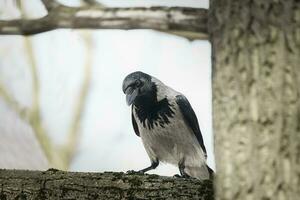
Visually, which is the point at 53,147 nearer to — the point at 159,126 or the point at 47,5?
the point at 159,126

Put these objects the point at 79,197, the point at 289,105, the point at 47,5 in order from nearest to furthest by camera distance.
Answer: the point at 289,105 < the point at 47,5 < the point at 79,197

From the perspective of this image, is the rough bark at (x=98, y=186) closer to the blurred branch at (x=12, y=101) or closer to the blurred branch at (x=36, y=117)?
the blurred branch at (x=36, y=117)

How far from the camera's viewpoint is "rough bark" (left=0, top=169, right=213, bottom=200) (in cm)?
160

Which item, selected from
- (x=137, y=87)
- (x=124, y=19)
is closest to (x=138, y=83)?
(x=137, y=87)

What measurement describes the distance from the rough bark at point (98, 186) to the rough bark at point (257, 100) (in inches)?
29.6

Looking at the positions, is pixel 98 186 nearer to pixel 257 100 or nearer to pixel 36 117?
pixel 36 117

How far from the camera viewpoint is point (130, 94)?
6.21ft

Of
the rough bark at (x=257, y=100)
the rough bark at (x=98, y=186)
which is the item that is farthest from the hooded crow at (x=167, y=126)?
the rough bark at (x=257, y=100)

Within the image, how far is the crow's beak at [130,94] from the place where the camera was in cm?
188

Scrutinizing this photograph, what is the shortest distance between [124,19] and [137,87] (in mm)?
876

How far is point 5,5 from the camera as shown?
2059mm

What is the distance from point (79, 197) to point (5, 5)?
791 mm

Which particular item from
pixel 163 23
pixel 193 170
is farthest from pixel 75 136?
pixel 163 23

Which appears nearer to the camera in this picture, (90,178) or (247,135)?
(247,135)
